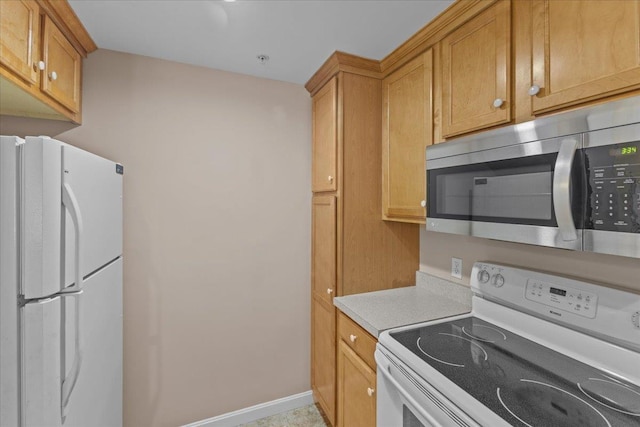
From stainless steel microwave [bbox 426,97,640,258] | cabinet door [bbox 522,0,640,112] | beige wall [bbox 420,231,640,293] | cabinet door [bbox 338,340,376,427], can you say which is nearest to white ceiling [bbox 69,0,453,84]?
cabinet door [bbox 522,0,640,112]

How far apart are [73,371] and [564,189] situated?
5.70ft

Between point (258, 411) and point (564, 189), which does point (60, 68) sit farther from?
point (258, 411)

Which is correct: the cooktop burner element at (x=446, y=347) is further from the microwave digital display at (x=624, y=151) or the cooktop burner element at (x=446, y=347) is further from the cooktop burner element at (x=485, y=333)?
the microwave digital display at (x=624, y=151)

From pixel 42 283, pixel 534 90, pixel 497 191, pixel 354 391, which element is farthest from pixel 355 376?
pixel 534 90

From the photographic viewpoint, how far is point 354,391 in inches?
61.3

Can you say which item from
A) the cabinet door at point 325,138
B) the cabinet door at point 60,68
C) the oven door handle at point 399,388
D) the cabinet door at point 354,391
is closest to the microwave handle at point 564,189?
the oven door handle at point 399,388

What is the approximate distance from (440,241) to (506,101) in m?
0.92

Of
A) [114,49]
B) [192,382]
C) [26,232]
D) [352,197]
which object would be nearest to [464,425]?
[352,197]

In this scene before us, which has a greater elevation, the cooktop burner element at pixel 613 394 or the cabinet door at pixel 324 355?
the cooktop burner element at pixel 613 394

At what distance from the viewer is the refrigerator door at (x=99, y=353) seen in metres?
1.06

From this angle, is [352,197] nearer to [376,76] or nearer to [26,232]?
[376,76]

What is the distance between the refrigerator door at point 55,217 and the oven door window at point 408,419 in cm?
134

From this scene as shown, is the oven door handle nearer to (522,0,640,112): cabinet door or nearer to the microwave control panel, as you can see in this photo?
the microwave control panel

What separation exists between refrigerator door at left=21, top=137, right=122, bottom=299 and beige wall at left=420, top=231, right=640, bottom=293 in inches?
71.4
